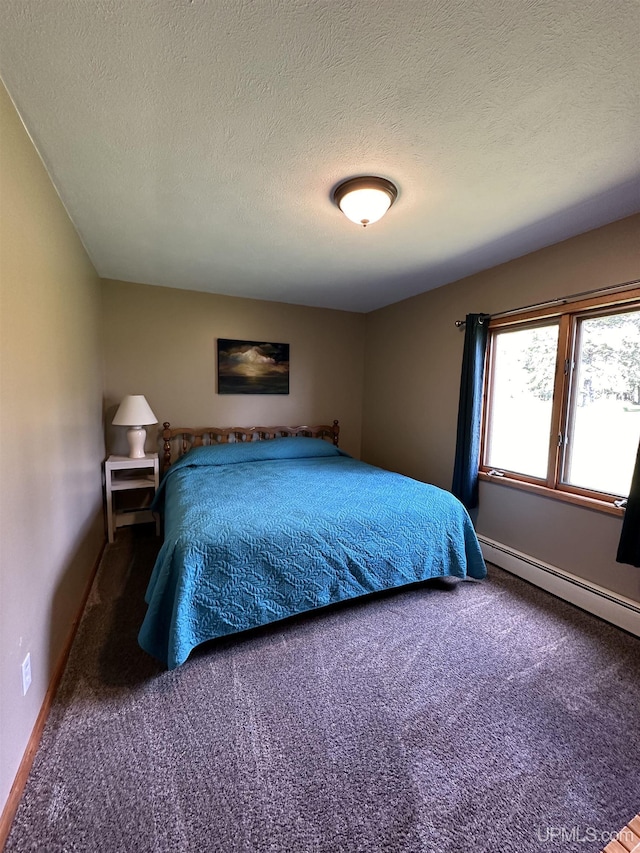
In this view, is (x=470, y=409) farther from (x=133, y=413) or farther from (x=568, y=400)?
(x=133, y=413)

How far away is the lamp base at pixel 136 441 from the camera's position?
3289mm

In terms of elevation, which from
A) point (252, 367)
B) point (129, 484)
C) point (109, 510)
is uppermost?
point (252, 367)

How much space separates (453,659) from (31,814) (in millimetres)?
1752

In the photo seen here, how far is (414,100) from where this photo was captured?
4.18ft

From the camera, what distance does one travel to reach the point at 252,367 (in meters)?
3.95

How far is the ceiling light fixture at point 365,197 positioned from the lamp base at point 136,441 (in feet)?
8.49

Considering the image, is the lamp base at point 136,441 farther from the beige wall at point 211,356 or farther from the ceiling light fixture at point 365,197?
the ceiling light fixture at point 365,197

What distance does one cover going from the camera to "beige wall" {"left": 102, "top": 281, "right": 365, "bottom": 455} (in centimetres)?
347

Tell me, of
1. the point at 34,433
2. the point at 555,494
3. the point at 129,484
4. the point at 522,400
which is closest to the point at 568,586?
the point at 555,494

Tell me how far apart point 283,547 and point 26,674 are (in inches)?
43.2

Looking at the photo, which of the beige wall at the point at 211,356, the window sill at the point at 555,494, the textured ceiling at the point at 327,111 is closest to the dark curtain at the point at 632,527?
the window sill at the point at 555,494

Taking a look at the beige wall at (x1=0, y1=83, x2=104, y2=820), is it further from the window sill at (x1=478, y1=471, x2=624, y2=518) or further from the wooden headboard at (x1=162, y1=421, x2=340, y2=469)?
the window sill at (x1=478, y1=471, x2=624, y2=518)

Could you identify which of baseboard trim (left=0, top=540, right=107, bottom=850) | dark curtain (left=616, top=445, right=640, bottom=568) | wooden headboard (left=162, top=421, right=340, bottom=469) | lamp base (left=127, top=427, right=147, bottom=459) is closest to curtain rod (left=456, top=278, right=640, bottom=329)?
dark curtain (left=616, top=445, right=640, bottom=568)

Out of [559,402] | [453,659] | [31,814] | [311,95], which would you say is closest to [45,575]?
[31,814]
